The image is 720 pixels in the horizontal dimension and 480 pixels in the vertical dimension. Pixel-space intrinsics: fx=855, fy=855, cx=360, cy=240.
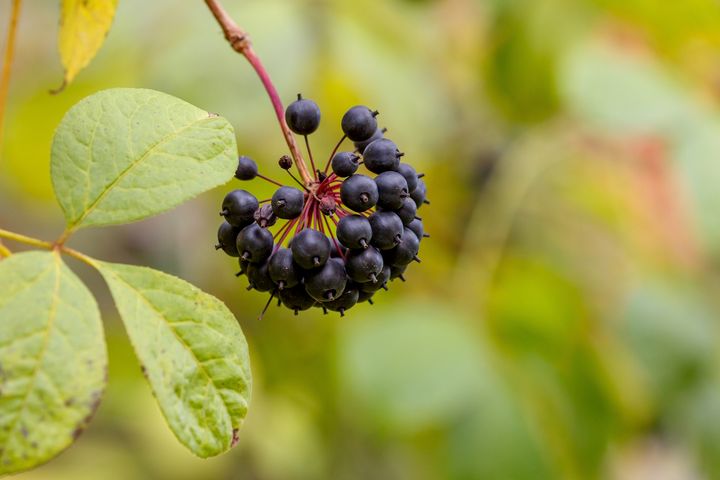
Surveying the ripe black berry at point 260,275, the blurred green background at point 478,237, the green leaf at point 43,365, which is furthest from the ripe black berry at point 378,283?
the blurred green background at point 478,237

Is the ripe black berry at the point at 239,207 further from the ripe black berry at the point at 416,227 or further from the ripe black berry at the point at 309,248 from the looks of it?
the ripe black berry at the point at 416,227

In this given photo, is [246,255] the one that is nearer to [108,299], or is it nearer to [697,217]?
[697,217]

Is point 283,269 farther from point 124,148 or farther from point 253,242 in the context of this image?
point 124,148


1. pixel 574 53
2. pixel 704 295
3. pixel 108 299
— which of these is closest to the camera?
pixel 574 53

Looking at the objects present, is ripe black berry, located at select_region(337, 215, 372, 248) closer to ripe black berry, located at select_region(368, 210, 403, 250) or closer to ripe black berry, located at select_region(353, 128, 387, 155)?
ripe black berry, located at select_region(368, 210, 403, 250)

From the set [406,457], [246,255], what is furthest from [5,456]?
[406,457]
